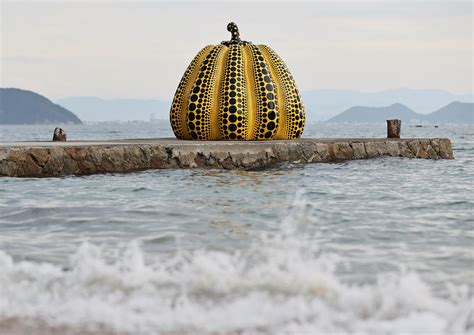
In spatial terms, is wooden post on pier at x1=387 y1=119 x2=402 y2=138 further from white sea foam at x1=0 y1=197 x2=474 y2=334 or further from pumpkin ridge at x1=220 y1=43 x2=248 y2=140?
white sea foam at x1=0 y1=197 x2=474 y2=334

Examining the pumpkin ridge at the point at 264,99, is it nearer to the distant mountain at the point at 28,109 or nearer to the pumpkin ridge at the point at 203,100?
the pumpkin ridge at the point at 203,100

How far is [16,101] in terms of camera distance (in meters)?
174

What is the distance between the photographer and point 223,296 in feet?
15.1

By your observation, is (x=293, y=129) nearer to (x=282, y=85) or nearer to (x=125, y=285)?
(x=282, y=85)

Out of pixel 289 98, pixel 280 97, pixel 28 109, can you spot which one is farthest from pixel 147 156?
pixel 28 109

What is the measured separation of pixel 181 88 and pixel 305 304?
11100mm

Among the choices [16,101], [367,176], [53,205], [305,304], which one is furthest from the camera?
[16,101]

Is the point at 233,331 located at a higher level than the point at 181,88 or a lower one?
lower

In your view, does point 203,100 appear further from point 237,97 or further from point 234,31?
point 234,31

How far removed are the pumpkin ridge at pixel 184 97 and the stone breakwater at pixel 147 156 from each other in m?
2.20

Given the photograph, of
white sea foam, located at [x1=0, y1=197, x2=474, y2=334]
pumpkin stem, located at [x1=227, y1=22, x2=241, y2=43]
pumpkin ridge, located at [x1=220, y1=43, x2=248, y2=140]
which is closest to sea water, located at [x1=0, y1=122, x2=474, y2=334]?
white sea foam, located at [x1=0, y1=197, x2=474, y2=334]

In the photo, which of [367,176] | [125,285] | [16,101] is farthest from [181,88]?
[16,101]

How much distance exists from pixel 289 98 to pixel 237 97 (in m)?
1.21

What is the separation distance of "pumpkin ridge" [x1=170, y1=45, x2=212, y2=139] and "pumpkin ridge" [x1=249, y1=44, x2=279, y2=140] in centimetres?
114
